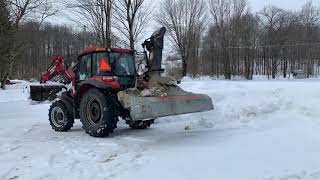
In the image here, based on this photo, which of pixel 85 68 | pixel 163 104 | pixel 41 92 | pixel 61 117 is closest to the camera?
pixel 163 104

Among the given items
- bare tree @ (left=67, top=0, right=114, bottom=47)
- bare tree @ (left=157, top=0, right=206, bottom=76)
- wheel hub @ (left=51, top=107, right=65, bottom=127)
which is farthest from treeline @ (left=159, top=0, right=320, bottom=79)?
wheel hub @ (left=51, top=107, right=65, bottom=127)

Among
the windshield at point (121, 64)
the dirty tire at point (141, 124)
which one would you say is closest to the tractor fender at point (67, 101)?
the dirty tire at point (141, 124)

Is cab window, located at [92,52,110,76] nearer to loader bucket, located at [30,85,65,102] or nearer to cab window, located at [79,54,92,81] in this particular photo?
cab window, located at [79,54,92,81]

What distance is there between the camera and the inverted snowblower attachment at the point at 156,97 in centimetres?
1016

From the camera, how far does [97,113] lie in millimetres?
11656

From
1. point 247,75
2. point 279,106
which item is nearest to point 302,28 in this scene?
point 247,75

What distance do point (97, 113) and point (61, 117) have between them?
6.62 feet

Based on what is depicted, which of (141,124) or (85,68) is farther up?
(85,68)

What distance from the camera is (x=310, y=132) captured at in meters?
9.75

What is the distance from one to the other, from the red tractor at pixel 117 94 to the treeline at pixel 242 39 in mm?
54124

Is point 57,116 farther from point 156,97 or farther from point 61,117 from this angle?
point 156,97

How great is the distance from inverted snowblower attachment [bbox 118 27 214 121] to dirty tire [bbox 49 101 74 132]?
256 cm

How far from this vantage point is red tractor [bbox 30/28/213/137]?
10398mm

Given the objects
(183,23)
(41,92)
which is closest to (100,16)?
(41,92)
